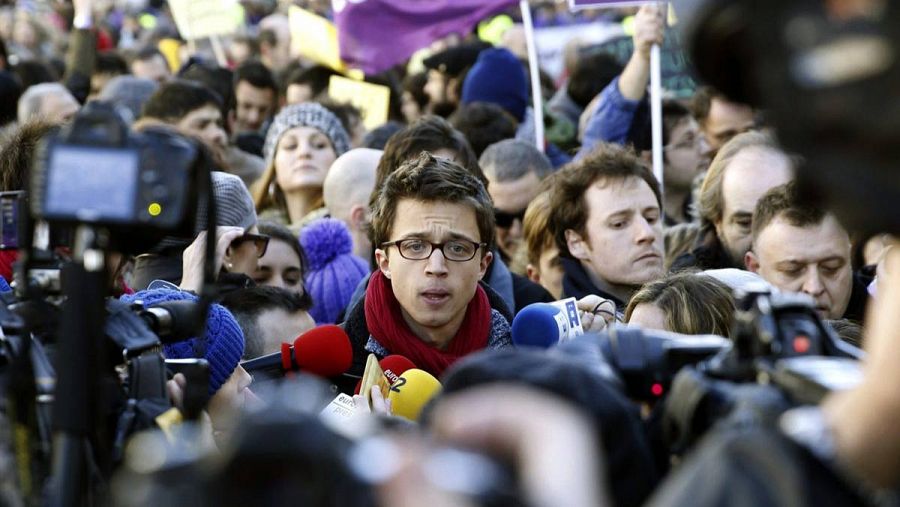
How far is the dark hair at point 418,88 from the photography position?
11279 millimetres

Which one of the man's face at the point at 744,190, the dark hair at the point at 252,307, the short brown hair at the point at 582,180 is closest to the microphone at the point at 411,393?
the dark hair at the point at 252,307

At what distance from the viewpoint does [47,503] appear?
226 cm

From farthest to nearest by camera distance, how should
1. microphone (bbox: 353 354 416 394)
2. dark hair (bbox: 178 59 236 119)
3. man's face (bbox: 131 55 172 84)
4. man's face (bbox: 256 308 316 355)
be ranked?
man's face (bbox: 131 55 172 84), dark hair (bbox: 178 59 236 119), man's face (bbox: 256 308 316 355), microphone (bbox: 353 354 416 394)

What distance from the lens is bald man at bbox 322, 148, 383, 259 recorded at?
704 cm

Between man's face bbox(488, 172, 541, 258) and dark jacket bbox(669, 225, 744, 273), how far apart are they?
109cm

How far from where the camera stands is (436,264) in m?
4.95

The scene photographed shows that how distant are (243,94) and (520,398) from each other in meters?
9.68

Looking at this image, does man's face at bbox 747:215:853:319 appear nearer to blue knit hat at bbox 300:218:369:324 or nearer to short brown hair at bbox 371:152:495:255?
short brown hair at bbox 371:152:495:255

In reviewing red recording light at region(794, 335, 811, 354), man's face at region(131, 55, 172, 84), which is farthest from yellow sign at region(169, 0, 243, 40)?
red recording light at region(794, 335, 811, 354)

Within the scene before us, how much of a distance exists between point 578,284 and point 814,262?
0.97 meters

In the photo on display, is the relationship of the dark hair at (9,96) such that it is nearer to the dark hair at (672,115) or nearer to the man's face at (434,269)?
the dark hair at (672,115)

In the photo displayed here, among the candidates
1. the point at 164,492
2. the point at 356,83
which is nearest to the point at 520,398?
the point at 164,492

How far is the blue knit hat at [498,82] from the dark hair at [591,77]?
0.37 m

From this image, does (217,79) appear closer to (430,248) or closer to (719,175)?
A: (719,175)
